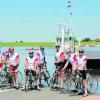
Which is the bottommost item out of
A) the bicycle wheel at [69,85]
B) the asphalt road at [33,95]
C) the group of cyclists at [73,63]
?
the asphalt road at [33,95]

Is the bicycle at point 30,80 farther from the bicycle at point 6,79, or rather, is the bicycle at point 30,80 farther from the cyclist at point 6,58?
the cyclist at point 6,58

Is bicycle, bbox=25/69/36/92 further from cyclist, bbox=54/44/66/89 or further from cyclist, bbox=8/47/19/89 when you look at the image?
cyclist, bbox=54/44/66/89

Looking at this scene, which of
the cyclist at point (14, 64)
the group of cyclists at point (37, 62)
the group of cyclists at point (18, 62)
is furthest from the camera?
the cyclist at point (14, 64)

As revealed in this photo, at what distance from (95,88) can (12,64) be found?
368 cm

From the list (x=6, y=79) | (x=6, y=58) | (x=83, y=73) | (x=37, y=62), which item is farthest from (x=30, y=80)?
(x=83, y=73)

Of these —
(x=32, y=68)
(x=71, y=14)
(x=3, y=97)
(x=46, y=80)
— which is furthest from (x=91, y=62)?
(x=71, y=14)

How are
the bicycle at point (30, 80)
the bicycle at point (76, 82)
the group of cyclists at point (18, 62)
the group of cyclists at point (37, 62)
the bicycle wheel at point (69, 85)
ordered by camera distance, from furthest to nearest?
the bicycle at point (30, 80)
the group of cyclists at point (18, 62)
the group of cyclists at point (37, 62)
the bicycle wheel at point (69, 85)
the bicycle at point (76, 82)

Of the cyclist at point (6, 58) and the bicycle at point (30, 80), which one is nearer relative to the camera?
the bicycle at point (30, 80)

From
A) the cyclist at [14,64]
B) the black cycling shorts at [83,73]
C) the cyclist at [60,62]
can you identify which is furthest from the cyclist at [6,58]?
the black cycling shorts at [83,73]

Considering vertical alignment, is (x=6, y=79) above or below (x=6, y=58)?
below

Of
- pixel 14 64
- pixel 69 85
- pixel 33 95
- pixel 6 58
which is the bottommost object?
pixel 33 95

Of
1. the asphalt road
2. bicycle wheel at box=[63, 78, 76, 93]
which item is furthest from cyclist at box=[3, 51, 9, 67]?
bicycle wheel at box=[63, 78, 76, 93]

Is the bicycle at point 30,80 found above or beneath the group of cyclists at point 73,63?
beneath

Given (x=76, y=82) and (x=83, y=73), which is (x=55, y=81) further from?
(x=83, y=73)
